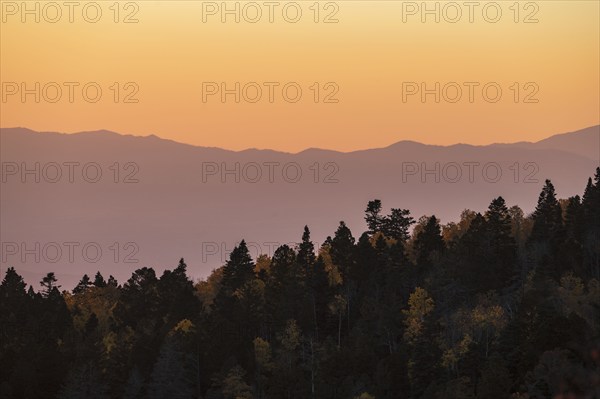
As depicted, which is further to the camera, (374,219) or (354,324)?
(374,219)

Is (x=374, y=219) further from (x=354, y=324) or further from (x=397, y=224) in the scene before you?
(x=354, y=324)

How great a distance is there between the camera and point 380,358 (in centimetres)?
13412

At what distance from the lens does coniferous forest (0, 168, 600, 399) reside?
119 m

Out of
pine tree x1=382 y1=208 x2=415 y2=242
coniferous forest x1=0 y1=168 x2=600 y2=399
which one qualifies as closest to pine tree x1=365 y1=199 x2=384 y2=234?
pine tree x1=382 y1=208 x2=415 y2=242

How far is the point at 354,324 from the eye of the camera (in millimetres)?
149000

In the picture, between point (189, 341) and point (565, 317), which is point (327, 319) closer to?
point (189, 341)

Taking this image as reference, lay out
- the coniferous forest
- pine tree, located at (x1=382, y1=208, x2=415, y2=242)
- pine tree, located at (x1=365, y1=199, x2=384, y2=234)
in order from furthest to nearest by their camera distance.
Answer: pine tree, located at (x1=365, y1=199, x2=384, y2=234) < pine tree, located at (x1=382, y1=208, x2=415, y2=242) < the coniferous forest

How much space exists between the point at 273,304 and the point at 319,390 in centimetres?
2854

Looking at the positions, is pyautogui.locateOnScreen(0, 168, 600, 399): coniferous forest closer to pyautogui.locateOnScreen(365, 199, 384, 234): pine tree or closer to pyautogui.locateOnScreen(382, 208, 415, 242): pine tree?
pyautogui.locateOnScreen(382, 208, 415, 242): pine tree

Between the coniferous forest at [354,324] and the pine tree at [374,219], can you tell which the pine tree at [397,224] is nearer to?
the pine tree at [374,219]

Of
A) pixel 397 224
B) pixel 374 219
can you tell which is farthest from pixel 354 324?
pixel 374 219

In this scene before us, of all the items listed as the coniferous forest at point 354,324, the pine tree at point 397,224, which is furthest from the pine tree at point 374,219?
the coniferous forest at point 354,324

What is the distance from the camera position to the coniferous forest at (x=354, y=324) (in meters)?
119

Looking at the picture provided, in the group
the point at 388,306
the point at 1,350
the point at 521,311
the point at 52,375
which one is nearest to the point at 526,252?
the point at 388,306
